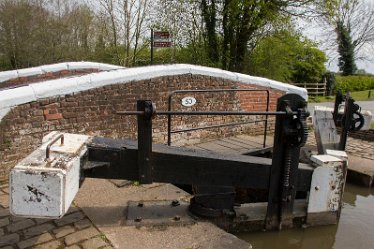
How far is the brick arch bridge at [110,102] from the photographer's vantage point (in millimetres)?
4320

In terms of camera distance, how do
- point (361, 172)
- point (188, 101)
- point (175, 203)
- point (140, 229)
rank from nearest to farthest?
point (140, 229)
point (175, 203)
point (361, 172)
point (188, 101)

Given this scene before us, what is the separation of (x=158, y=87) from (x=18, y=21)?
518 inches

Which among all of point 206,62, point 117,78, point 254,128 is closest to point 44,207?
point 117,78

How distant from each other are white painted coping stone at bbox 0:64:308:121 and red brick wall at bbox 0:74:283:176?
72mm

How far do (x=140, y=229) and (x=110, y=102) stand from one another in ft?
8.69

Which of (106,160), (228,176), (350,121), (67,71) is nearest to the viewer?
(106,160)

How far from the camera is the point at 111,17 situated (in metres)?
16.4

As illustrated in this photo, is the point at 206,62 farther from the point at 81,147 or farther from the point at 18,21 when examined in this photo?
the point at 81,147

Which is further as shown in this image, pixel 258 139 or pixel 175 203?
pixel 258 139

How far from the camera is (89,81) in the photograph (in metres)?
5.02

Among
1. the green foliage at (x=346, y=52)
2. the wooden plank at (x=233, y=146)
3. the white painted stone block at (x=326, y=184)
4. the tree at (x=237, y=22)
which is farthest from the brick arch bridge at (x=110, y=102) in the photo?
the green foliage at (x=346, y=52)

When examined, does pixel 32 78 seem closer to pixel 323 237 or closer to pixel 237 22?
pixel 323 237

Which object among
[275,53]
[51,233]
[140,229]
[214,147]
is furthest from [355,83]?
[51,233]

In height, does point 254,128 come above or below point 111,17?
below
